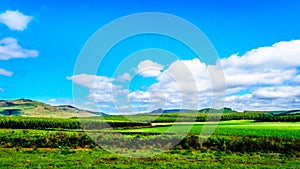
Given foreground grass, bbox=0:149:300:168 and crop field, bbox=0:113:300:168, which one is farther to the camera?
crop field, bbox=0:113:300:168

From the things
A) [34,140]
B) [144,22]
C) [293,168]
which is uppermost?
[144,22]

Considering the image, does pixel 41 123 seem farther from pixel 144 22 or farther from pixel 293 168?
pixel 293 168

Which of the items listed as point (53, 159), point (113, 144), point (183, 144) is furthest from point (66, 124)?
point (53, 159)

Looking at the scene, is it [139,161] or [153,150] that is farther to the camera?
[153,150]

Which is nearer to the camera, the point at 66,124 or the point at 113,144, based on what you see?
the point at 113,144

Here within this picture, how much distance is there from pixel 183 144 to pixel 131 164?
36.6 ft

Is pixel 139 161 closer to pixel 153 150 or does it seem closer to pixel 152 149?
pixel 153 150

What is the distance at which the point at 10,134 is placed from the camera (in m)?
36.4

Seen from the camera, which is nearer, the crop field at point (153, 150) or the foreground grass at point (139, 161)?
the foreground grass at point (139, 161)

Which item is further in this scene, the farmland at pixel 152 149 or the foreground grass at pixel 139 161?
the farmland at pixel 152 149

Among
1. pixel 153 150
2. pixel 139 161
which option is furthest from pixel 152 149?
pixel 139 161

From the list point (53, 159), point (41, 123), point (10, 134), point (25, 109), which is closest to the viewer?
point (53, 159)

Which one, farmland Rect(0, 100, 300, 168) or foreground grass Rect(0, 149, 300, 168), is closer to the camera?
foreground grass Rect(0, 149, 300, 168)

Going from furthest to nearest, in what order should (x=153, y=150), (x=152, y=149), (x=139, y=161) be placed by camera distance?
(x=152, y=149)
(x=153, y=150)
(x=139, y=161)
